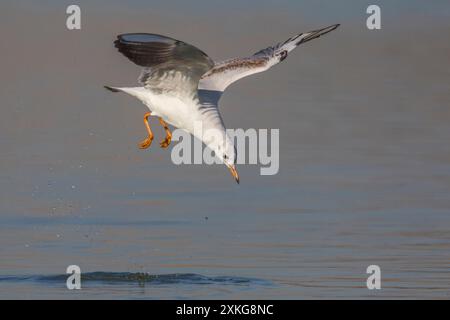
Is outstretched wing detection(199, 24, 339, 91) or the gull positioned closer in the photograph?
the gull

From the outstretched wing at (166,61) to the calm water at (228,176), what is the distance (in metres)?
1.12

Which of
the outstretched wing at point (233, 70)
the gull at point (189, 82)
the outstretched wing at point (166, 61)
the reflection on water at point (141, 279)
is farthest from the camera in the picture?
the outstretched wing at point (233, 70)

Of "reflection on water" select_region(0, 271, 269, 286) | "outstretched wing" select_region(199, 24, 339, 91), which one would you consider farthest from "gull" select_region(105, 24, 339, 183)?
"reflection on water" select_region(0, 271, 269, 286)

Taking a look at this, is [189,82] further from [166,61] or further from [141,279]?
[141,279]

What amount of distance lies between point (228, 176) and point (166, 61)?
103 inches

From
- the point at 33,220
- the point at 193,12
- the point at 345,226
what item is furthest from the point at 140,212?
the point at 193,12

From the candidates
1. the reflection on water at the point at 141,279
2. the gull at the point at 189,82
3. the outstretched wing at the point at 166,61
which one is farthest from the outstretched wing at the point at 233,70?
the reflection on water at the point at 141,279

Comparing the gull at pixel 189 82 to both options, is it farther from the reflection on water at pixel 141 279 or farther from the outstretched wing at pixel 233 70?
the reflection on water at pixel 141 279

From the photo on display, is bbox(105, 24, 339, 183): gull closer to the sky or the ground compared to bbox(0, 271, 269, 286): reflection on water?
closer to the sky

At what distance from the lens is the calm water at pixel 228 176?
8266 mm

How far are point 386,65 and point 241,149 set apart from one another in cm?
473

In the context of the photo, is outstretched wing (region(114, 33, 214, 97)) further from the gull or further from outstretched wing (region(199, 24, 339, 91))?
outstretched wing (region(199, 24, 339, 91))

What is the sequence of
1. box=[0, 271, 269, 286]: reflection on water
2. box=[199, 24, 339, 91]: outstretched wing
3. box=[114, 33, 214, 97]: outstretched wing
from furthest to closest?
1. box=[199, 24, 339, 91]: outstretched wing
2. box=[114, 33, 214, 97]: outstretched wing
3. box=[0, 271, 269, 286]: reflection on water

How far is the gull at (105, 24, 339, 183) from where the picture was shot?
27.5 feet
